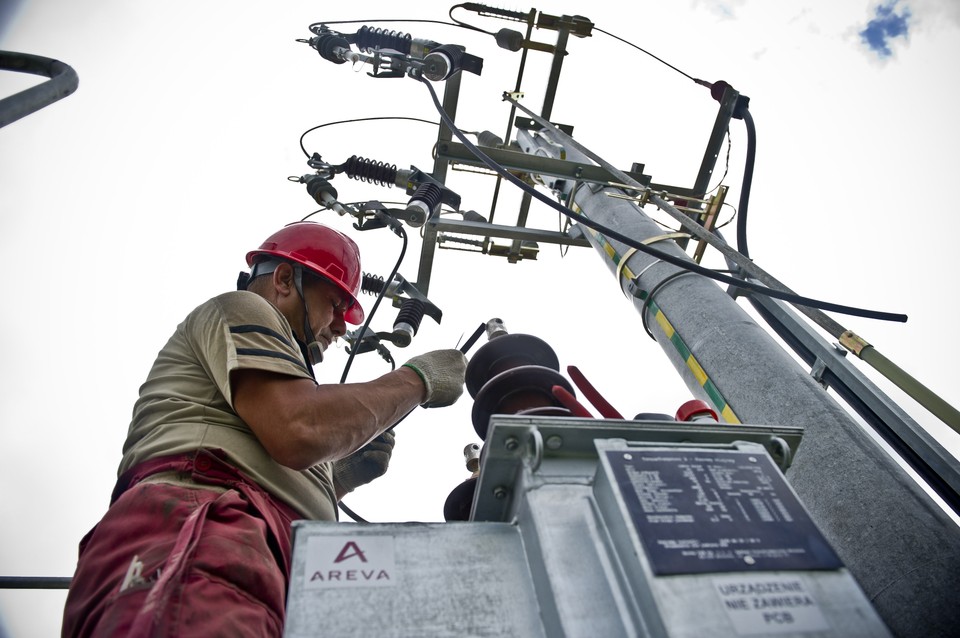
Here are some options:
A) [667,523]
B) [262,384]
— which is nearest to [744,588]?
[667,523]

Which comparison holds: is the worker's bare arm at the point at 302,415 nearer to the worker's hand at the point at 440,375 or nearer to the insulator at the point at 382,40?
the worker's hand at the point at 440,375

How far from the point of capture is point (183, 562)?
1.47 meters

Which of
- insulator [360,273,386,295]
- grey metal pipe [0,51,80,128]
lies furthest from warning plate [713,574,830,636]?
insulator [360,273,386,295]

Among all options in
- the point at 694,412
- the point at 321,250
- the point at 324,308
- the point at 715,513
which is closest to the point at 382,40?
Result: the point at 321,250

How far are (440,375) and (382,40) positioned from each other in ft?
9.57

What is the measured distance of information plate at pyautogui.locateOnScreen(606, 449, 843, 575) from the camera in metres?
0.99

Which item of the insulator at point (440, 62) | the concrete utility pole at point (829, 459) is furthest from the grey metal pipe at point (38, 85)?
the insulator at point (440, 62)

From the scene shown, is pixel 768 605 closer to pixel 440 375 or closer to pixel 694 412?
pixel 694 412

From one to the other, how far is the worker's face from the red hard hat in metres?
0.07

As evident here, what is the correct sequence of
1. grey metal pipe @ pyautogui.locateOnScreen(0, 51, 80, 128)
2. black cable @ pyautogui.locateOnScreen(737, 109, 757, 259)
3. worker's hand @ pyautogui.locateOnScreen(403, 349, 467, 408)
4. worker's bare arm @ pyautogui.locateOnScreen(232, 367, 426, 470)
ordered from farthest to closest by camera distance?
black cable @ pyautogui.locateOnScreen(737, 109, 757, 259), worker's hand @ pyautogui.locateOnScreen(403, 349, 467, 408), worker's bare arm @ pyautogui.locateOnScreen(232, 367, 426, 470), grey metal pipe @ pyautogui.locateOnScreen(0, 51, 80, 128)

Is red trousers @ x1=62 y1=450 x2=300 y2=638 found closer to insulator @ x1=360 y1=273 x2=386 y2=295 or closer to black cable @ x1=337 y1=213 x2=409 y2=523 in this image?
black cable @ x1=337 y1=213 x2=409 y2=523

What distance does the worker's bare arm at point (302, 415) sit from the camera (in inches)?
78.2

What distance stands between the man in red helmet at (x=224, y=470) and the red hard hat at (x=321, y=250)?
939 mm

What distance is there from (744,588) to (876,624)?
22 cm
